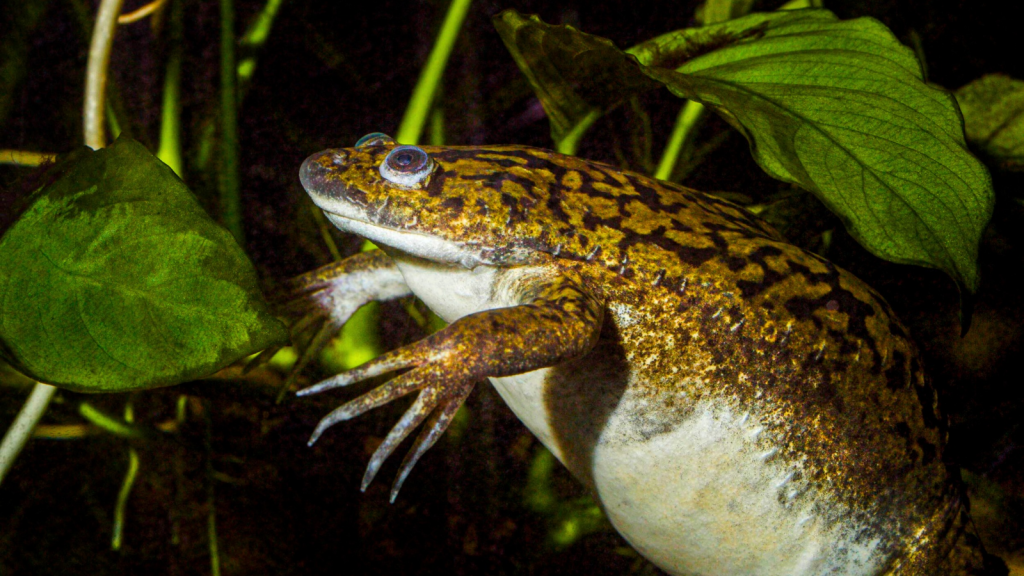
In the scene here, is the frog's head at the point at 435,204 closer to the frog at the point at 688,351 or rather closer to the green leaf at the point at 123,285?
the frog at the point at 688,351

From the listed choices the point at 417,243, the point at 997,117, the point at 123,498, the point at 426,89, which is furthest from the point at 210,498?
the point at 997,117

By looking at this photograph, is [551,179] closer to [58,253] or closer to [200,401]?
[58,253]

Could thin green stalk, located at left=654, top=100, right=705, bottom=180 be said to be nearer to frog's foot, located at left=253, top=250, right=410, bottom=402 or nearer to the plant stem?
frog's foot, located at left=253, top=250, right=410, bottom=402

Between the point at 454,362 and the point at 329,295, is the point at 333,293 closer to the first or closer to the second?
the point at 329,295

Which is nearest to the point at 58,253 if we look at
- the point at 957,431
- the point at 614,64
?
the point at 614,64

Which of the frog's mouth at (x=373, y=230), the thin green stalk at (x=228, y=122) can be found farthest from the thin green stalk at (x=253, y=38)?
the frog's mouth at (x=373, y=230)

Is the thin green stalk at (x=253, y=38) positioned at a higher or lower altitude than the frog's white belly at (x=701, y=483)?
higher

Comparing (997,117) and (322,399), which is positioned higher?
(997,117)
